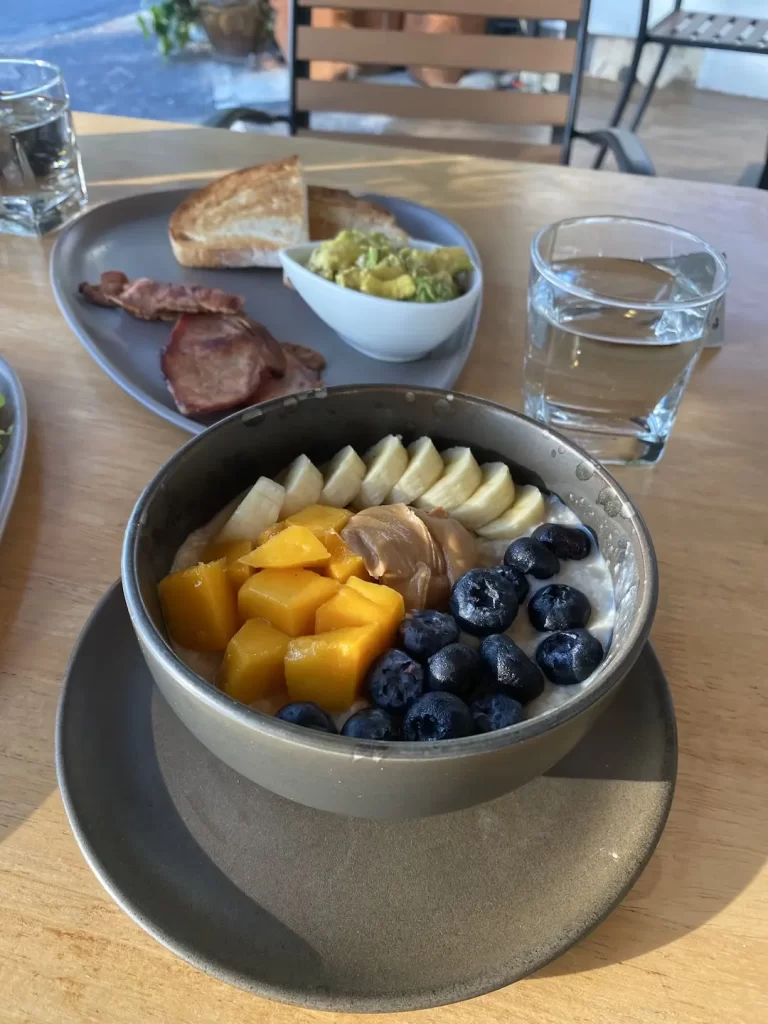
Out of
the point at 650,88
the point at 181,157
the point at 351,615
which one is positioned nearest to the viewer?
the point at 351,615

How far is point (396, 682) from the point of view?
55 centimetres

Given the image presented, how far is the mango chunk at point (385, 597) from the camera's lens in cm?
59

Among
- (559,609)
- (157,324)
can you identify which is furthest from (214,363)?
(559,609)

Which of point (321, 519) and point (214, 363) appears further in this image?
point (214, 363)

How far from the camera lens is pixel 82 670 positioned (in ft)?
2.05

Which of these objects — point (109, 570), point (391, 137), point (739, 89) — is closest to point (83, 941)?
point (109, 570)

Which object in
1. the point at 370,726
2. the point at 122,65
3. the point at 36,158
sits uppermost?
the point at 36,158

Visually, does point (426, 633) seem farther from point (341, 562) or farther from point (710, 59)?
point (710, 59)

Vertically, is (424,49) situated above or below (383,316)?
above

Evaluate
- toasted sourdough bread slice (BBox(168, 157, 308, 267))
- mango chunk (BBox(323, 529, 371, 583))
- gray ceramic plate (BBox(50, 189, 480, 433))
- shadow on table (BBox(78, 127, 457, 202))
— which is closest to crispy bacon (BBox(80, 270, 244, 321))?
gray ceramic plate (BBox(50, 189, 480, 433))

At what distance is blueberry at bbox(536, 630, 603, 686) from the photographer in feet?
1.86

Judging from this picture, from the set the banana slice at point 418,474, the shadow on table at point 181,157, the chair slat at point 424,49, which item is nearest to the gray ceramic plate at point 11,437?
the banana slice at point 418,474

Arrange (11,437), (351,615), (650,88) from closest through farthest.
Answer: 1. (351,615)
2. (11,437)
3. (650,88)

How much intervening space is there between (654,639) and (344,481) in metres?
0.30
